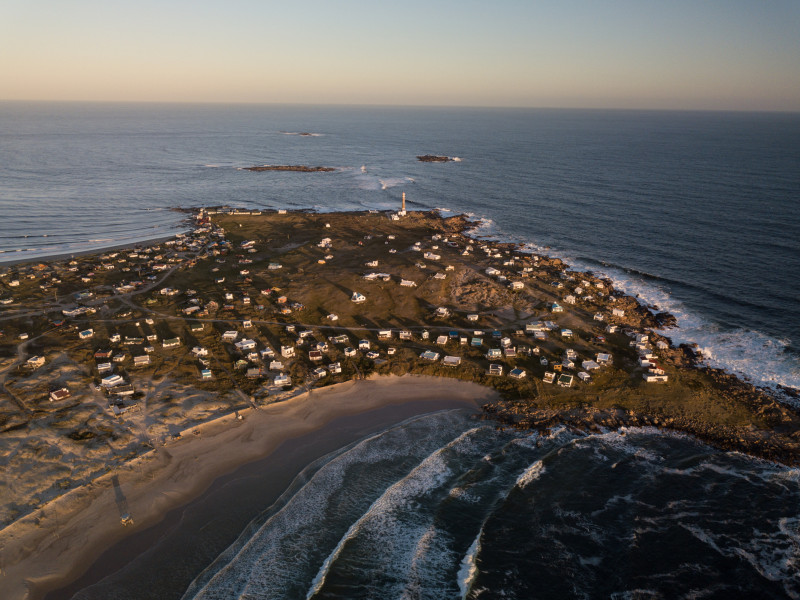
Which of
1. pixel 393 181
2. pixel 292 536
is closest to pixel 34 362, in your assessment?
pixel 292 536

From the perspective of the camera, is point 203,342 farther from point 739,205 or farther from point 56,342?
point 739,205

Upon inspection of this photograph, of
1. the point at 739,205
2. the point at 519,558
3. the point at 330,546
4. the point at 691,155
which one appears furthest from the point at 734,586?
the point at 691,155

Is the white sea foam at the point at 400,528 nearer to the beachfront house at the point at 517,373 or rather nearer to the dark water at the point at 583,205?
the beachfront house at the point at 517,373

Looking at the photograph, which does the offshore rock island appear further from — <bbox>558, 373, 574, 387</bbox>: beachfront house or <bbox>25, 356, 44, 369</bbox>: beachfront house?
<bbox>558, 373, 574, 387</bbox>: beachfront house

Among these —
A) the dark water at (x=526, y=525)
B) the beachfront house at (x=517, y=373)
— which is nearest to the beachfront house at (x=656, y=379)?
→ the dark water at (x=526, y=525)

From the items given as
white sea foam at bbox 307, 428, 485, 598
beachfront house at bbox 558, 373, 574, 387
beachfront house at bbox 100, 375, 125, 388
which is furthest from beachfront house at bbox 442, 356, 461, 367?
beachfront house at bbox 100, 375, 125, 388

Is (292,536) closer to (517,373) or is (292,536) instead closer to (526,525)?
(526,525)
